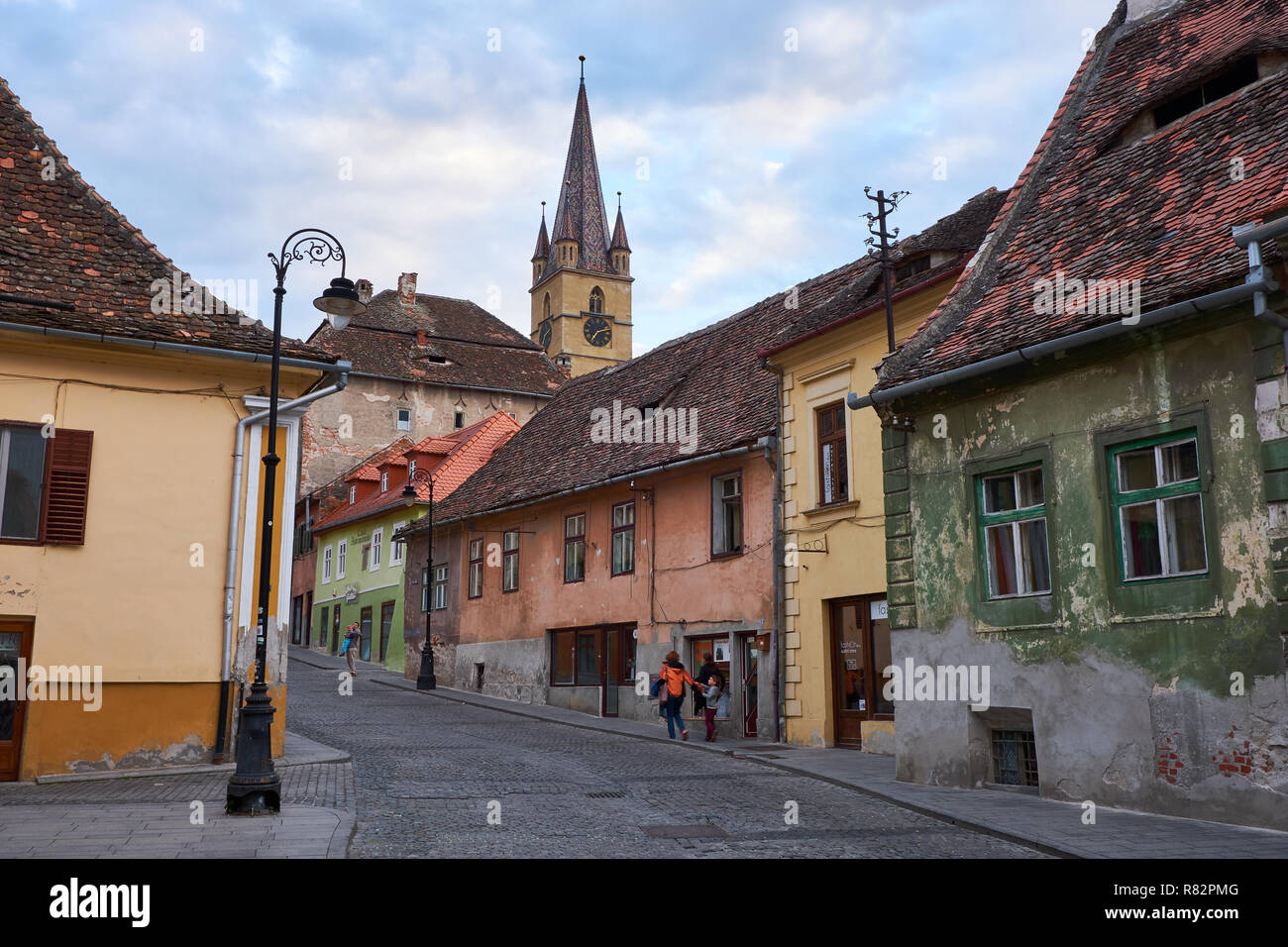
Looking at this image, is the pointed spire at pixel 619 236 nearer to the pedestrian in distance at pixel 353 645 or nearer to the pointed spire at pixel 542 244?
the pointed spire at pixel 542 244

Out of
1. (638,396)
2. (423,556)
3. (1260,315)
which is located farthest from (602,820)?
(423,556)

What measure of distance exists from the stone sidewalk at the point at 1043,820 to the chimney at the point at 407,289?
4702cm

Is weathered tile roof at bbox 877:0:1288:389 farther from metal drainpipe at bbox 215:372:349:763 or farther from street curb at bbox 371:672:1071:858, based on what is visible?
metal drainpipe at bbox 215:372:349:763

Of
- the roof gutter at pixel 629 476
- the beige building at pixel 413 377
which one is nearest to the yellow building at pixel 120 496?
the roof gutter at pixel 629 476

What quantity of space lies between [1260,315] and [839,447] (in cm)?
986

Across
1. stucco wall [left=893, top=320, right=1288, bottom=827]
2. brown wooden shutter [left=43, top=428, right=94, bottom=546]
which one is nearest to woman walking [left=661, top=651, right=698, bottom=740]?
stucco wall [left=893, top=320, right=1288, bottom=827]

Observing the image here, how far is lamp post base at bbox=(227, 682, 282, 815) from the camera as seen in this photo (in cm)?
1138

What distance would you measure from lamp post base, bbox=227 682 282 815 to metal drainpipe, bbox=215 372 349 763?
4.40 m

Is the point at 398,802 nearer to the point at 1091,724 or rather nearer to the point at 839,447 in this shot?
the point at 1091,724

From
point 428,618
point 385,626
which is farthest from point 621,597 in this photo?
point 385,626

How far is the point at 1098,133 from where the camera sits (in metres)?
15.9

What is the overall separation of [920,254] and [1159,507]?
8394mm

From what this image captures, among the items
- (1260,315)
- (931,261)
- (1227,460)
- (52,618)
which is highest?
(931,261)

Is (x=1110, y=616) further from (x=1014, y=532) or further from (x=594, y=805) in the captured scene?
(x=594, y=805)
